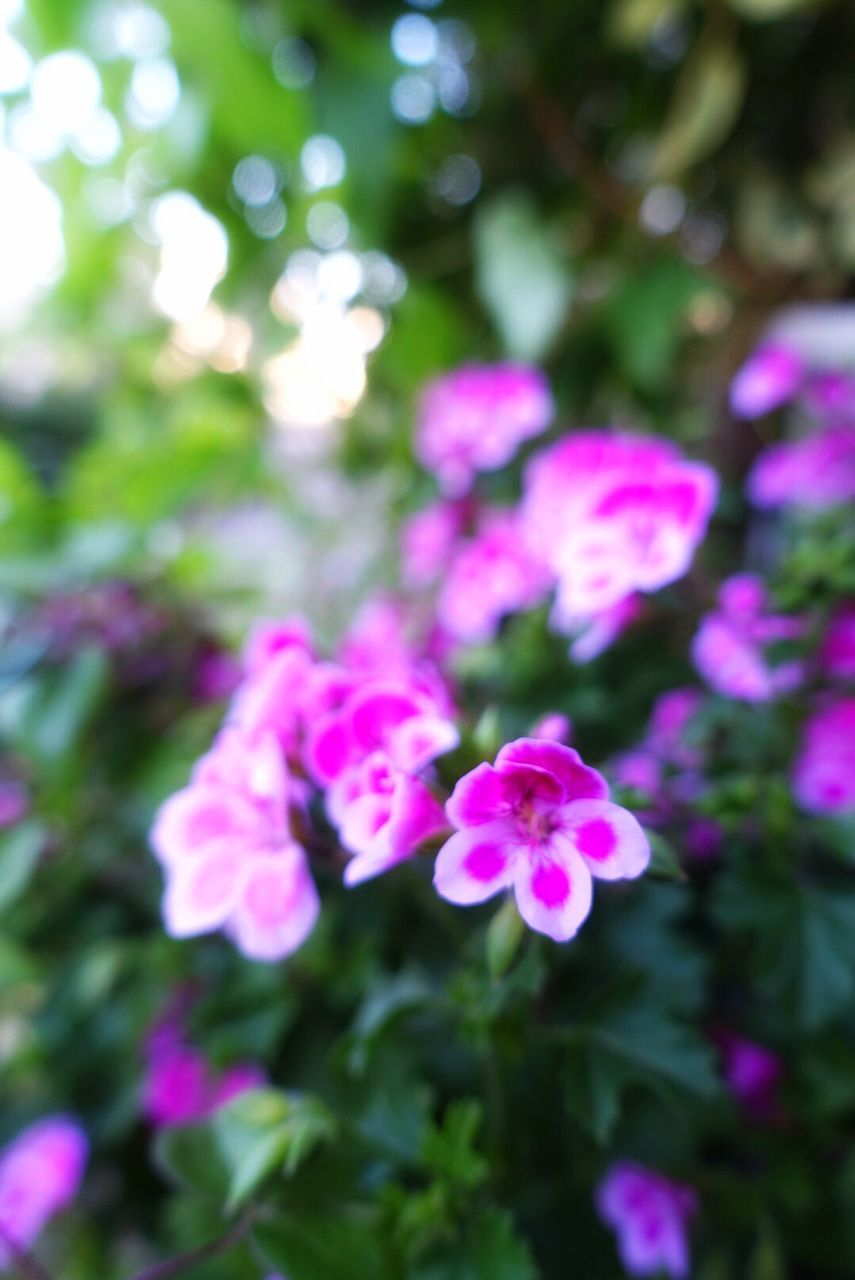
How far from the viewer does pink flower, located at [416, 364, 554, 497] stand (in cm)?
74

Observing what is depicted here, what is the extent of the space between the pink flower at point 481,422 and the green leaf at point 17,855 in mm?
453

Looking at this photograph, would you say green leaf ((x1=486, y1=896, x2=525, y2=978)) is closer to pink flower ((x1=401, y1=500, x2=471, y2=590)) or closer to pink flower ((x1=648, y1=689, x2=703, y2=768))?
pink flower ((x1=648, y1=689, x2=703, y2=768))

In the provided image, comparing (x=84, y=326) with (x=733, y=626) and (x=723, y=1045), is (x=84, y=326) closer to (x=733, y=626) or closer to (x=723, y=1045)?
(x=733, y=626)

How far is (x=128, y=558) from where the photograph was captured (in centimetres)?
72

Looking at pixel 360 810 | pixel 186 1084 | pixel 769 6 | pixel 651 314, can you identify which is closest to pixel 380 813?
pixel 360 810

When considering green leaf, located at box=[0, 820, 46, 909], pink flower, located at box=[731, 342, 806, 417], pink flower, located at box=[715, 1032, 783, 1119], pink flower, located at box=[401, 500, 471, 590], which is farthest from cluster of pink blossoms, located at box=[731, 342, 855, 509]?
green leaf, located at box=[0, 820, 46, 909]

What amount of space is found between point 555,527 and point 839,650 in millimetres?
191

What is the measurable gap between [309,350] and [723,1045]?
0.90 metres

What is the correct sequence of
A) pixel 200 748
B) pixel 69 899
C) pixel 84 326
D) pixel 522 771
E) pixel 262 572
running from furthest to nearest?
1. pixel 84 326
2. pixel 262 572
3. pixel 69 899
4. pixel 200 748
5. pixel 522 771

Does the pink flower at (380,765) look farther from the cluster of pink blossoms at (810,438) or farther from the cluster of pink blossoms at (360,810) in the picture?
the cluster of pink blossoms at (810,438)

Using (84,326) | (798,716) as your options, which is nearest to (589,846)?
(798,716)

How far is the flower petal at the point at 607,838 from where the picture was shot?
255 mm

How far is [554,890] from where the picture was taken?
0.87ft

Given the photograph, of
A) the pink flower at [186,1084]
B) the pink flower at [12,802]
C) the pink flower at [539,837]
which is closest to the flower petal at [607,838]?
the pink flower at [539,837]
